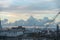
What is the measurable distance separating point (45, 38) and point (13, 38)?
8.03 feet

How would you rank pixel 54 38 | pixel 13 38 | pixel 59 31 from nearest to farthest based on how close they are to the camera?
pixel 13 38
pixel 54 38
pixel 59 31

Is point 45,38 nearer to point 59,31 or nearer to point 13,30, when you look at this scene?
point 59,31

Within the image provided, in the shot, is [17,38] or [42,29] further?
[42,29]

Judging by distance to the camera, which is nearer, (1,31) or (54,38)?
(54,38)

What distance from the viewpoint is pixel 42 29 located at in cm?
1642

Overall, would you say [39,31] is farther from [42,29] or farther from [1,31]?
[1,31]

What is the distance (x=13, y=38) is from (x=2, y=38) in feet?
Result: 2.85

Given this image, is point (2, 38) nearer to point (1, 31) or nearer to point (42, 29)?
point (1, 31)

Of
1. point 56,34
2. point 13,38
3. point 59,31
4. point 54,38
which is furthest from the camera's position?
point 59,31

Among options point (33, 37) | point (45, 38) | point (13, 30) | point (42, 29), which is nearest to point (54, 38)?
point (45, 38)

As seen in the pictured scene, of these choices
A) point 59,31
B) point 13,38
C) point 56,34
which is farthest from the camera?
point 59,31

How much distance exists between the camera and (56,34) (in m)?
14.6

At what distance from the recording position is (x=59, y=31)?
15531 millimetres

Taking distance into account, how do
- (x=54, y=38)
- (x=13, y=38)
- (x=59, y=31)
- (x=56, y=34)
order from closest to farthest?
1. (x=13, y=38)
2. (x=54, y=38)
3. (x=56, y=34)
4. (x=59, y=31)
